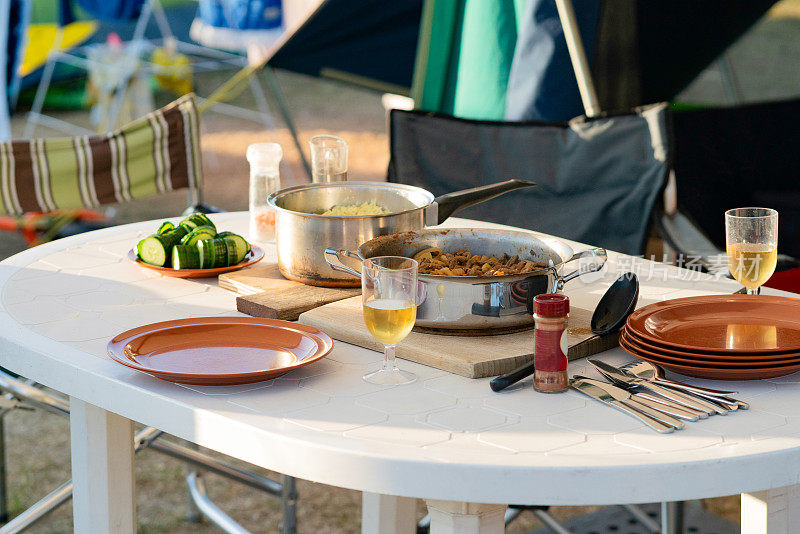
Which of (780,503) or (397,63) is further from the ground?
(397,63)

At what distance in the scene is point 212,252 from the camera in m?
1.68

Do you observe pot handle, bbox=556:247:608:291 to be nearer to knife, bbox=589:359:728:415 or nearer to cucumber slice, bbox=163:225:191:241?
knife, bbox=589:359:728:415

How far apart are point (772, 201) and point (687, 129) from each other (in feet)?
1.25

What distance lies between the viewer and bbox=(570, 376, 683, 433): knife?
109cm

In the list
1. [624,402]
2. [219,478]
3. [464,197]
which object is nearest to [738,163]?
[219,478]

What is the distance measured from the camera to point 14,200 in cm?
256

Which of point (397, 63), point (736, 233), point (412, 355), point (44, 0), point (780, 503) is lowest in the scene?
point (780, 503)

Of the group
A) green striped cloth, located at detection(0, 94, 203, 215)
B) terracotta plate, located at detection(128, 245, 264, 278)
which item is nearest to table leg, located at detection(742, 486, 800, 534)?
terracotta plate, located at detection(128, 245, 264, 278)

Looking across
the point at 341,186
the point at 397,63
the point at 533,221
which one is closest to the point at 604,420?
the point at 341,186

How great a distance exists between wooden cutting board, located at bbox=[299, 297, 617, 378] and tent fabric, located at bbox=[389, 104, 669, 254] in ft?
4.10

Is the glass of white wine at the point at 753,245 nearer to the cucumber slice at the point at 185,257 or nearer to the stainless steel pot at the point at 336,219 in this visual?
the stainless steel pot at the point at 336,219

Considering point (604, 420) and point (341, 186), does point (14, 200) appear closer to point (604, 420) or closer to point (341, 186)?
point (341, 186)

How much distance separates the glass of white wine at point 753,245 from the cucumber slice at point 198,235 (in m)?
0.83

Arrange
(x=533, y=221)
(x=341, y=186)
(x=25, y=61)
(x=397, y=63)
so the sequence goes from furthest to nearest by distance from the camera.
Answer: (x=25, y=61) < (x=397, y=63) < (x=533, y=221) < (x=341, y=186)
